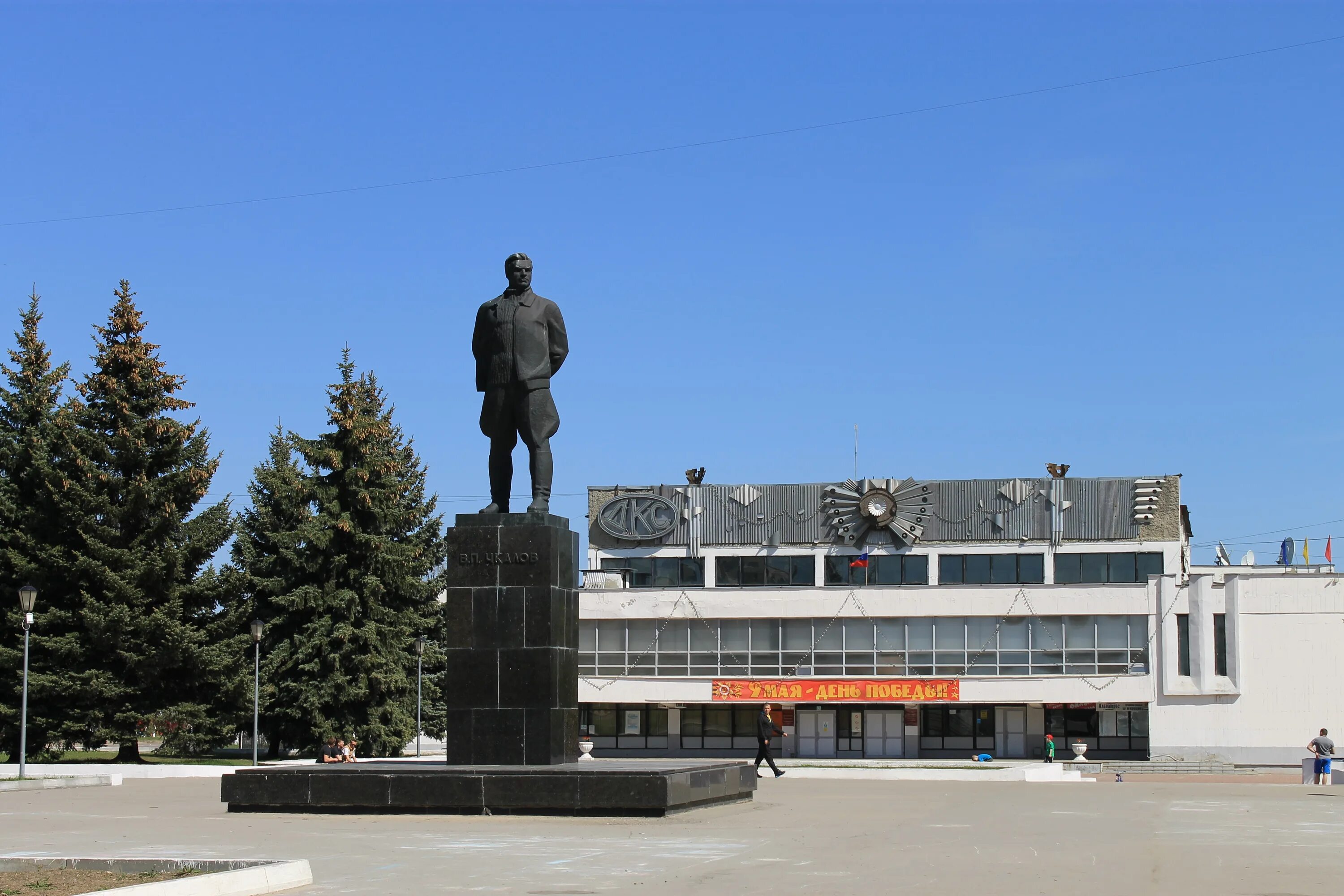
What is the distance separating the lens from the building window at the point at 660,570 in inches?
2395

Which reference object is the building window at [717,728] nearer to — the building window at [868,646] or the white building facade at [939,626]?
the white building facade at [939,626]

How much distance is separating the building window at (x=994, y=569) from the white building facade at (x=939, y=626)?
0.07 metres

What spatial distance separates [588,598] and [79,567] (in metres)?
25.6

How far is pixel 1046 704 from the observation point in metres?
55.6

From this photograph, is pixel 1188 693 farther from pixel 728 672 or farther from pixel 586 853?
pixel 586 853

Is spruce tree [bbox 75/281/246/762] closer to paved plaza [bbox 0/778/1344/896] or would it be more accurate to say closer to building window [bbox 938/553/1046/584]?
paved plaza [bbox 0/778/1344/896]

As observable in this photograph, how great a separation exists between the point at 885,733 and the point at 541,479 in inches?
1637

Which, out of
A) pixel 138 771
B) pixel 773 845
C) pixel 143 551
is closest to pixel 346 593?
pixel 143 551

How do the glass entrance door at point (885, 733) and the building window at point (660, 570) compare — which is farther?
the building window at point (660, 570)

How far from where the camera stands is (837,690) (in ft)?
183

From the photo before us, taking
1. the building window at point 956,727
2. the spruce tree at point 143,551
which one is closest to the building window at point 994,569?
the building window at point 956,727

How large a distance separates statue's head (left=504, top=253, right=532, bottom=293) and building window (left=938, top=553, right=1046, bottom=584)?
136 feet

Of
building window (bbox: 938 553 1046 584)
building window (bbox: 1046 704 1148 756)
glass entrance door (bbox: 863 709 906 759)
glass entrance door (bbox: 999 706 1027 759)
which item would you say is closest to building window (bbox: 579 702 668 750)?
glass entrance door (bbox: 863 709 906 759)

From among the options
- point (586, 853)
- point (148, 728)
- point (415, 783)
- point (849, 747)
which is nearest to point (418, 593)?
point (148, 728)
